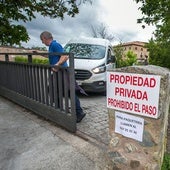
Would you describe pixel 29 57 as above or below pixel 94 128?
above

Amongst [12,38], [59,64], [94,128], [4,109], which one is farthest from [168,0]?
[12,38]

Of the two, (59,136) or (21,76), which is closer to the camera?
(59,136)

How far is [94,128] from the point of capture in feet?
14.1

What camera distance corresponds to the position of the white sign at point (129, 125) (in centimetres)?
233

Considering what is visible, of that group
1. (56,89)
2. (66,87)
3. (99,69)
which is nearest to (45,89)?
(56,89)

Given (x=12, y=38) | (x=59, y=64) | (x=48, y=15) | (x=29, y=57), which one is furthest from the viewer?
(x=48, y=15)

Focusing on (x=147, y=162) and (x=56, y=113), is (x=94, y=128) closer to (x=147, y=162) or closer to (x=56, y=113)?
(x=56, y=113)

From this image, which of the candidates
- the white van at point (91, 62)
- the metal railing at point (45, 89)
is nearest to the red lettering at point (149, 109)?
the metal railing at point (45, 89)

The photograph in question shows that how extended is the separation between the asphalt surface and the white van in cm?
184

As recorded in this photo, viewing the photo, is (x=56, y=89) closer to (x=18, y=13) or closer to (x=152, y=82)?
(x=152, y=82)

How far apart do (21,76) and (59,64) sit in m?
2.01

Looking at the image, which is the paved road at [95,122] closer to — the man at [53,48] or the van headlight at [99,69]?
the man at [53,48]

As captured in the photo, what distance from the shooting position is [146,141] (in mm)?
2324

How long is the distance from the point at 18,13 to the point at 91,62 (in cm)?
377
